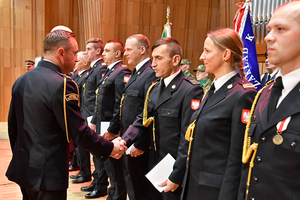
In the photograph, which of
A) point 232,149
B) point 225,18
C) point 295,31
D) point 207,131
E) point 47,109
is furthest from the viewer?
point 225,18

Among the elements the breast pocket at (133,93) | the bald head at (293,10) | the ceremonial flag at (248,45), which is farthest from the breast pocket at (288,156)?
the ceremonial flag at (248,45)

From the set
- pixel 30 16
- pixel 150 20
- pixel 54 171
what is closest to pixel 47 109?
pixel 54 171

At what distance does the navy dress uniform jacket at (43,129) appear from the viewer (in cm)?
192

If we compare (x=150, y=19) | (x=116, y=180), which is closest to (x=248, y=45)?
(x=116, y=180)

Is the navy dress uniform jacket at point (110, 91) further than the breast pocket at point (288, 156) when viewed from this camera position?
Yes

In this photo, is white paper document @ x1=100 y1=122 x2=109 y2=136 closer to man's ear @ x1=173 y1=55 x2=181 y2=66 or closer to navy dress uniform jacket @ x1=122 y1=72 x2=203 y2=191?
navy dress uniform jacket @ x1=122 y1=72 x2=203 y2=191

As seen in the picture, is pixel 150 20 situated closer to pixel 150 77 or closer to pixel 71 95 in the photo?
pixel 150 77

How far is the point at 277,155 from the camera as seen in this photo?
1.19 metres

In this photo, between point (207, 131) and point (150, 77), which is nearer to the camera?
point (207, 131)

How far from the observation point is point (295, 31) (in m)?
1.19

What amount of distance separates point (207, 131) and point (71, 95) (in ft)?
2.94

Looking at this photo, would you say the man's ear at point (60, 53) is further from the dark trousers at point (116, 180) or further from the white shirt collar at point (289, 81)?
the dark trousers at point (116, 180)

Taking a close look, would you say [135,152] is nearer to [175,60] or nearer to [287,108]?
[175,60]

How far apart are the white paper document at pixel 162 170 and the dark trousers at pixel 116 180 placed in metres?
1.19
